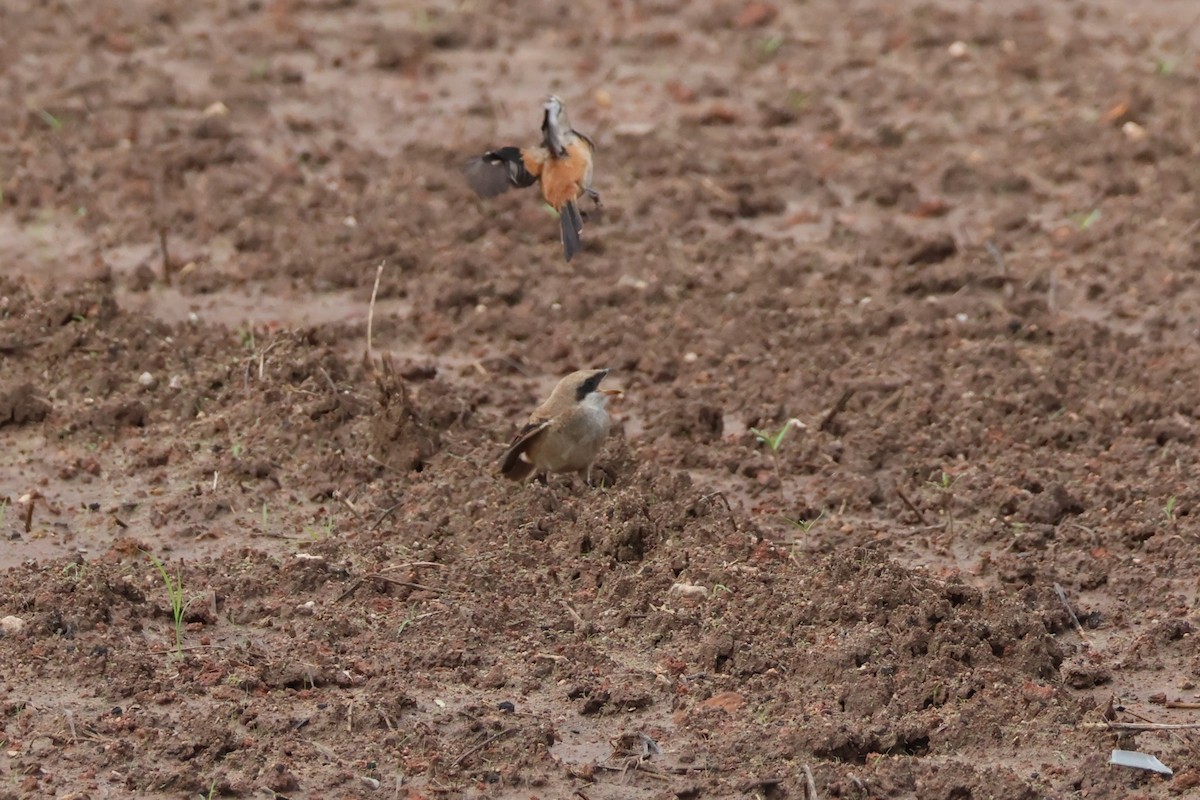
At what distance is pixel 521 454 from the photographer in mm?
6613

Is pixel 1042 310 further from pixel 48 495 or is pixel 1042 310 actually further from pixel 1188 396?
pixel 48 495

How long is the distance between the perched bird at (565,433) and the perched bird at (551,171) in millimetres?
570

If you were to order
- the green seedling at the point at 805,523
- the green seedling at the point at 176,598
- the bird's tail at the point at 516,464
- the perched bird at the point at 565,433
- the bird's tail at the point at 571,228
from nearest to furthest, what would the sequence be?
the green seedling at the point at 176,598 < the bird's tail at the point at 571,228 < the perched bird at the point at 565,433 < the bird's tail at the point at 516,464 < the green seedling at the point at 805,523

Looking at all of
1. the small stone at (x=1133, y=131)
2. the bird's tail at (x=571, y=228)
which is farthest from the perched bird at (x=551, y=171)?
the small stone at (x=1133, y=131)

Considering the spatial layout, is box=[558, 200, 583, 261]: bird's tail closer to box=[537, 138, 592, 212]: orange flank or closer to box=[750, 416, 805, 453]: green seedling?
box=[537, 138, 592, 212]: orange flank

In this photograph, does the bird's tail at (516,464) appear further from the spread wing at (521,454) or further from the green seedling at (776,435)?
the green seedling at (776,435)

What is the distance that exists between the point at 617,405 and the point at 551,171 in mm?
1590

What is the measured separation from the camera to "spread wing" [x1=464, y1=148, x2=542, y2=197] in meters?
6.35

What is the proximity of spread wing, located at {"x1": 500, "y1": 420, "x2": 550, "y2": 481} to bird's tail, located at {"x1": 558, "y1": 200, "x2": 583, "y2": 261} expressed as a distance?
Result: 2.25 feet

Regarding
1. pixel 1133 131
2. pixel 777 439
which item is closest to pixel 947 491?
pixel 777 439

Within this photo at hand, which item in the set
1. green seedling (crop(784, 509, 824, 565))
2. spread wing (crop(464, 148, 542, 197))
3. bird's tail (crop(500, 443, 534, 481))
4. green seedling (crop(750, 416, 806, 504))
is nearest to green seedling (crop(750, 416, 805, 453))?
green seedling (crop(750, 416, 806, 504))

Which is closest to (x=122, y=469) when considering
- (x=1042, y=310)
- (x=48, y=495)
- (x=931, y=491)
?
(x=48, y=495)

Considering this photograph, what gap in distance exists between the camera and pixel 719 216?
940 centimetres

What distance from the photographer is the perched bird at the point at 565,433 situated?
6445 mm
